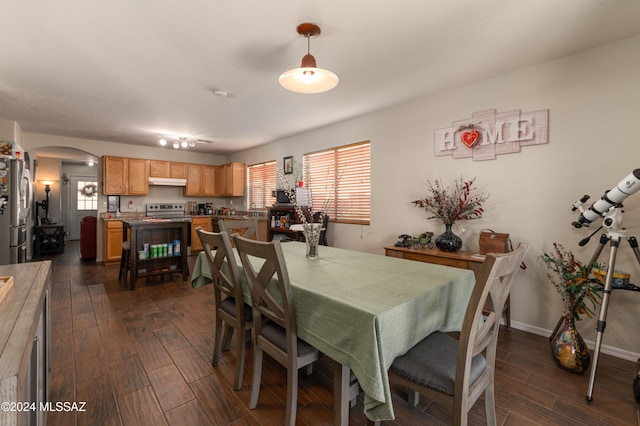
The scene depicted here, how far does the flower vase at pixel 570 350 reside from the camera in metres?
2.01

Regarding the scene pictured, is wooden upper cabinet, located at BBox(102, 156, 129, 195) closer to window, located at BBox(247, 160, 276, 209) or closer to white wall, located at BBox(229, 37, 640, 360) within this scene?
window, located at BBox(247, 160, 276, 209)

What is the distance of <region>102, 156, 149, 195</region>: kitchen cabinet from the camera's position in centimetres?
560

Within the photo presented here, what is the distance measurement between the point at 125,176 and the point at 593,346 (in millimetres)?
7420

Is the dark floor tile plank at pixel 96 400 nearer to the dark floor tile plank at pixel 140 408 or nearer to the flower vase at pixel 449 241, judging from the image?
A: the dark floor tile plank at pixel 140 408

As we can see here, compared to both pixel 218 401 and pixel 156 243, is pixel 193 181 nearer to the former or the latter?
pixel 156 243

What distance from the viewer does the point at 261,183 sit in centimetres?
630

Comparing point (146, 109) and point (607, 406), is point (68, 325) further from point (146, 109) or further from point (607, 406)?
point (607, 406)

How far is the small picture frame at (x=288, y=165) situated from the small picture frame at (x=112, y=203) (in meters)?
3.66

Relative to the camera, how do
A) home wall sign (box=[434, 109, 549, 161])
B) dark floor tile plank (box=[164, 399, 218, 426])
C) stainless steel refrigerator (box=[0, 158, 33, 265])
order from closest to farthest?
1. dark floor tile plank (box=[164, 399, 218, 426])
2. home wall sign (box=[434, 109, 549, 161])
3. stainless steel refrigerator (box=[0, 158, 33, 265])

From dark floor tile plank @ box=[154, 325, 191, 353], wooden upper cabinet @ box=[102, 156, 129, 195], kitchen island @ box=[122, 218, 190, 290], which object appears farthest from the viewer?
wooden upper cabinet @ box=[102, 156, 129, 195]

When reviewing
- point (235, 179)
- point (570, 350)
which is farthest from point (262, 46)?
point (235, 179)

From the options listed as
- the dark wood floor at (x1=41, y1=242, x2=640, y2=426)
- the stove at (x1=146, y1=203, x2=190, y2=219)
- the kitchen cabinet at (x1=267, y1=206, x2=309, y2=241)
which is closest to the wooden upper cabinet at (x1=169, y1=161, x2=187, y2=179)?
the stove at (x1=146, y1=203, x2=190, y2=219)

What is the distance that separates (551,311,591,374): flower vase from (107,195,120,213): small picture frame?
724 cm

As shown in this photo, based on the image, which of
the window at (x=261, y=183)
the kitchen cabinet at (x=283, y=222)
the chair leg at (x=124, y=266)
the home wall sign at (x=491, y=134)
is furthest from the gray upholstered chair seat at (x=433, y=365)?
the window at (x=261, y=183)
